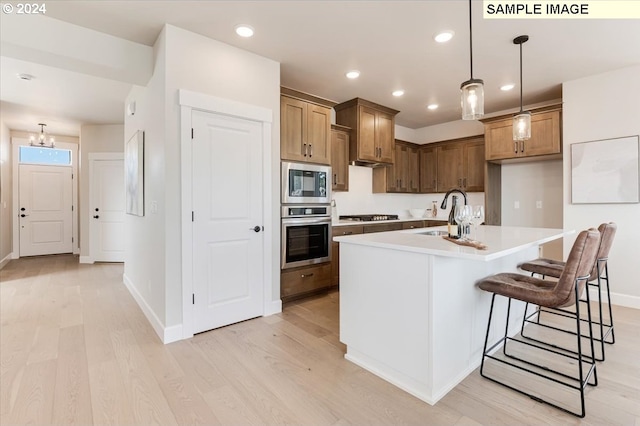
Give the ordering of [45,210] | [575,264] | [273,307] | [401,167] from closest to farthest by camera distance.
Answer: [575,264] → [273,307] → [401,167] → [45,210]

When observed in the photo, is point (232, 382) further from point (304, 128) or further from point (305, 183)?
point (304, 128)

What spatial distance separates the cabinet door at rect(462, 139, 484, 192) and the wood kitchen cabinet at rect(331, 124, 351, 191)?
2132mm

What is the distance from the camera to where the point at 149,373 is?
2.23 metres

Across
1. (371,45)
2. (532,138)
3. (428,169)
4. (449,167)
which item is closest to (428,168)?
(428,169)

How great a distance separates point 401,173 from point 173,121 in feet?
13.3

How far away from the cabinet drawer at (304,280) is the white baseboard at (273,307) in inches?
6.5

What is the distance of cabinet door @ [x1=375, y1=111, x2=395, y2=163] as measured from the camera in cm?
501

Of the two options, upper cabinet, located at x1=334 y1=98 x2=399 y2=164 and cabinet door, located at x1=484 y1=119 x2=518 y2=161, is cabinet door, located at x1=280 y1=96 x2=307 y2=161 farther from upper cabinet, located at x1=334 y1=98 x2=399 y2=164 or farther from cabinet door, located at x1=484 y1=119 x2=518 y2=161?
cabinet door, located at x1=484 y1=119 x2=518 y2=161

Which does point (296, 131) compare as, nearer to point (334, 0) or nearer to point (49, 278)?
point (334, 0)

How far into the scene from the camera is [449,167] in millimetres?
5594

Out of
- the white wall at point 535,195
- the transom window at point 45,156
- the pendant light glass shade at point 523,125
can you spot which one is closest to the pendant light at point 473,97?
the pendant light glass shade at point 523,125

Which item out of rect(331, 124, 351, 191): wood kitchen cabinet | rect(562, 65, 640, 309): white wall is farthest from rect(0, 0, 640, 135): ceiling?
rect(331, 124, 351, 191): wood kitchen cabinet

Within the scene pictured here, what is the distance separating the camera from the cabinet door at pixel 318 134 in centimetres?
386

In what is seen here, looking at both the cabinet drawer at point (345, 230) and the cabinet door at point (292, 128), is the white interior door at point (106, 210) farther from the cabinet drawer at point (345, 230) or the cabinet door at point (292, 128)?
the cabinet drawer at point (345, 230)
